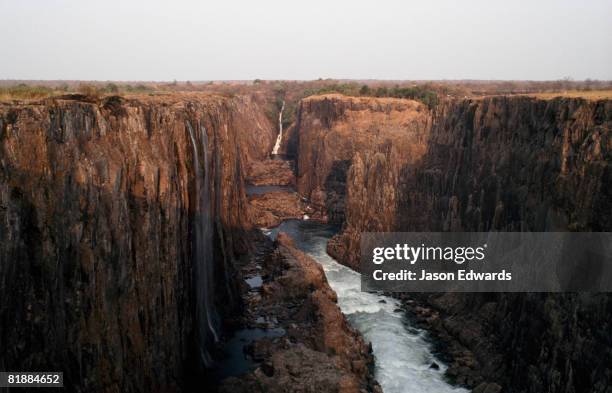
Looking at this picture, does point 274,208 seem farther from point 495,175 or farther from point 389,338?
point 495,175

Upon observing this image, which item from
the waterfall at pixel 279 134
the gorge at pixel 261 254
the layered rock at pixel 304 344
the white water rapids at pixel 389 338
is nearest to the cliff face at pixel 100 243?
the gorge at pixel 261 254

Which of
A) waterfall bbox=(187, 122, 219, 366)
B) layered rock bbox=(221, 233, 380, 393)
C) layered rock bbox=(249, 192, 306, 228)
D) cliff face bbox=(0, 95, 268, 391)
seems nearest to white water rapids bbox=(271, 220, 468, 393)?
layered rock bbox=(221, 233, 380, 393)

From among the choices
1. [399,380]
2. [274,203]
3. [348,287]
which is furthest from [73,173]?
[274,203]

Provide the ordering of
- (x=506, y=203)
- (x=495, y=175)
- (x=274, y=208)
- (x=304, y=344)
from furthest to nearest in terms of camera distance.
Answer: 1. (x=274, y=208)
2. (x=495, y=175)
3. (x=506, y=203)
4. (x=304, y=344)

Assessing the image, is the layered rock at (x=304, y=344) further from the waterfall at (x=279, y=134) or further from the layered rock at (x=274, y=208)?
the waterfall at (x=279, y=134)

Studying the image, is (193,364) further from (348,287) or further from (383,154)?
(383,154)

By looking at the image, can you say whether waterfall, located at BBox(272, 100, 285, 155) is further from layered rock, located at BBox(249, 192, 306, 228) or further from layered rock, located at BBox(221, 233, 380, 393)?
layered rock, located at BBox(221, 233, 380, 393)

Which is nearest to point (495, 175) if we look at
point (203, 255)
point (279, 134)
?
point (203, 255)
